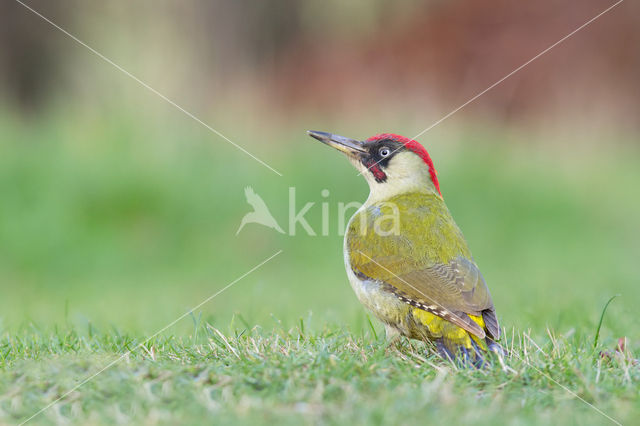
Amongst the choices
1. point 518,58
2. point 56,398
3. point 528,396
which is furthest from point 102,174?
point 518,58

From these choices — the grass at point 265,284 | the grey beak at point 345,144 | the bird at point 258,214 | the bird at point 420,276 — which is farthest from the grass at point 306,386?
the bird at point 258,214

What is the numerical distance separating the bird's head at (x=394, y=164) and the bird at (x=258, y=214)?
3.07 m

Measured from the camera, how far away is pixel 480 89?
15086 millimetres

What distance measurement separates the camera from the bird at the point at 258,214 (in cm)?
757

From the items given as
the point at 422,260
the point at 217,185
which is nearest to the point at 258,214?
the point at 217,185

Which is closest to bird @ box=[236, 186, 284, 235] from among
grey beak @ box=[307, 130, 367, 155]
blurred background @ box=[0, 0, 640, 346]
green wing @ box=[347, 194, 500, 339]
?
blurred background @ box=[0, 0, 640, 346]

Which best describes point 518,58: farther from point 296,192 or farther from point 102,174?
point 102,174

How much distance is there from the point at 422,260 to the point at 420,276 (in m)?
0.12

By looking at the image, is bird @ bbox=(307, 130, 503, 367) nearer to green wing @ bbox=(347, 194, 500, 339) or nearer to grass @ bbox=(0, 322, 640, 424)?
green wing @ bbox=(347, 194, 500, 339)

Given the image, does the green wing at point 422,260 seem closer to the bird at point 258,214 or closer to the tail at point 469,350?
the tail at point 469,350

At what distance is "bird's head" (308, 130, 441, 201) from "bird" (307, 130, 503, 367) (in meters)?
0.02

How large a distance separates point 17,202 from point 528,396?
577 centimetres

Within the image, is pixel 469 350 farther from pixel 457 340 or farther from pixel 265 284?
pixel 265 284

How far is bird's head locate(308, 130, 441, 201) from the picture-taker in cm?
446
